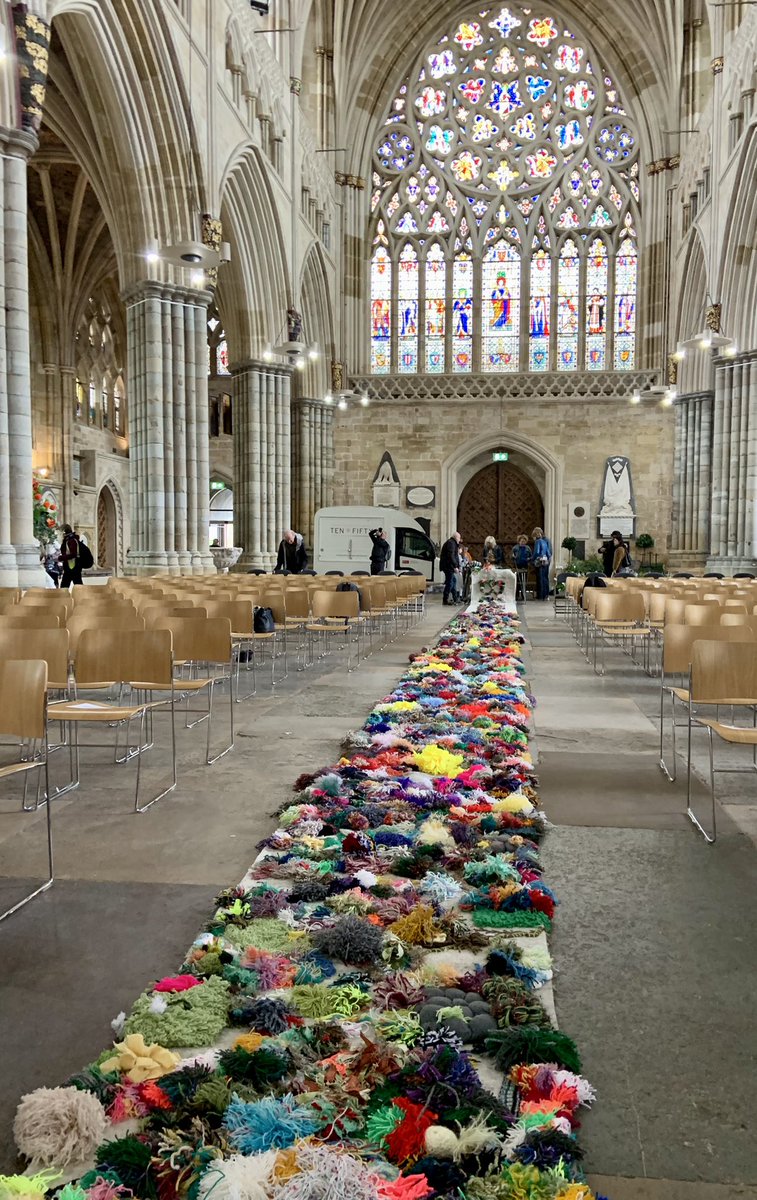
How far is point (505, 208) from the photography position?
29250 millimetres

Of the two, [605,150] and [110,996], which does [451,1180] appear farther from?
[605,150]

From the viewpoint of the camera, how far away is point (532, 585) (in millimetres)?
28328

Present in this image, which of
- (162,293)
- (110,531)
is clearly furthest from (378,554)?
(110,531)

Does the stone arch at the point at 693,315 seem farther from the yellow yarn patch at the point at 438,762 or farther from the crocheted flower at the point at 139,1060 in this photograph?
the crocheted flower at the point at 139,1060

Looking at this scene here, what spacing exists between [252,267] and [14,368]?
40.3 feet

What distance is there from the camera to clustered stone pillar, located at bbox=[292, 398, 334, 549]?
2805 cm

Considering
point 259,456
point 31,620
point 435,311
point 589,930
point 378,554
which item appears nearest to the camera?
point 589,930

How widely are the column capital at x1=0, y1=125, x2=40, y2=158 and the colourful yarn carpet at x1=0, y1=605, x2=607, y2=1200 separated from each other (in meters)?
9.94

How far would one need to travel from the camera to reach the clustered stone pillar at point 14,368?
1062cm

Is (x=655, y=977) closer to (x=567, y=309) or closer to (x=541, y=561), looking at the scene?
(x=541, y=561)

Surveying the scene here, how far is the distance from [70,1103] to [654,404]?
2856 cm

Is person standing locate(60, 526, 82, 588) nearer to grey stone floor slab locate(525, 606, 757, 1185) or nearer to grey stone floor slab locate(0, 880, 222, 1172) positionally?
grey stone floor slab locate(525, 606, 757, 1185)

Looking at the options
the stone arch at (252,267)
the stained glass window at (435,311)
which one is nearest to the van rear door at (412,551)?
the stone arch at (252,267)

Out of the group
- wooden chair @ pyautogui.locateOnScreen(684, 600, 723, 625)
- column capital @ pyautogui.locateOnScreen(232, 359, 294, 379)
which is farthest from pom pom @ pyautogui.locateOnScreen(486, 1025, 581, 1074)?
column capital @ pyautogui.locateOnScreen(232, 359, 294, 379)
